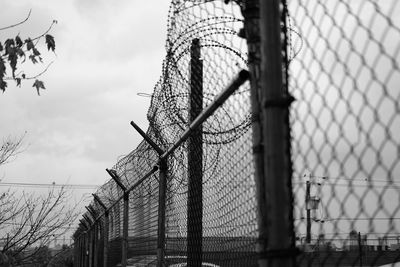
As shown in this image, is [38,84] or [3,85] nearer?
[3,85]

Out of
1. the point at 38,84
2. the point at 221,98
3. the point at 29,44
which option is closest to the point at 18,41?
the point at 29,44

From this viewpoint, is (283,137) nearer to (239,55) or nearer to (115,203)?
(239,55)

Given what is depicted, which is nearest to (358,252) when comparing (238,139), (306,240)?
(306,240)

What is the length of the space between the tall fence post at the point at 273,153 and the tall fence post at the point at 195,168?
1341 millimetres

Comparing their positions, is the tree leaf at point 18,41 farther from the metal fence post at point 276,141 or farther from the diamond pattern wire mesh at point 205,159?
the metal fence post at point 276,141

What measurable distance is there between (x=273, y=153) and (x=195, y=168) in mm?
1818

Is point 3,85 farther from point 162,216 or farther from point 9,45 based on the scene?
point 162,216

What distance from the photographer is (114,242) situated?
968cm

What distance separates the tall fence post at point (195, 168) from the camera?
3.40m

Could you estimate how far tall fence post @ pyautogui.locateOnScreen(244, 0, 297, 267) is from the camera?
1775 millimetres

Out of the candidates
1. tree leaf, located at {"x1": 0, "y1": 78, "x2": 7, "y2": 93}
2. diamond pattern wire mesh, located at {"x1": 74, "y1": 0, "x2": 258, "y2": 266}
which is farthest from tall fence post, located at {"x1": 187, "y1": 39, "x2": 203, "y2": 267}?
tree leaf, located at {"x1": 0, "y1": 78, "x2": 7, "y2": 93}

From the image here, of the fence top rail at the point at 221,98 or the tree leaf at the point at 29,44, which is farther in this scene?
the tree leaf at the point at 29,44

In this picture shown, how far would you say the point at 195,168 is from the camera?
3584 millimetres

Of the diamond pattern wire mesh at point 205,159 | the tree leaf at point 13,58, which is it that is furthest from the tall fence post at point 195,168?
the tree leaf at point 13,58
